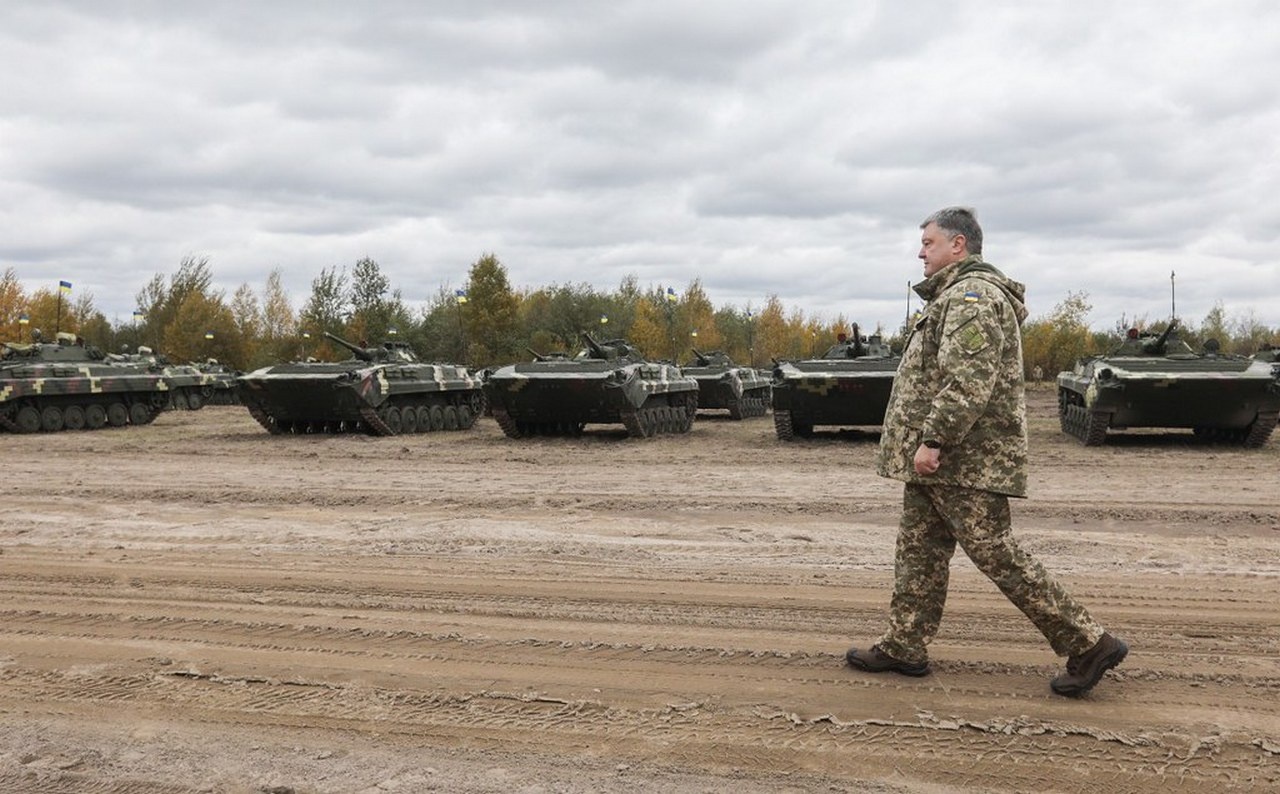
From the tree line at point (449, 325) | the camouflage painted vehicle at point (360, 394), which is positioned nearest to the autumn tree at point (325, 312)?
the tree line at point (449, 325)

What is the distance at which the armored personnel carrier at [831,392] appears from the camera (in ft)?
52.0

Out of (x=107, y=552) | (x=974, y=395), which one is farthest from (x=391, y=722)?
(x=107, y=552)

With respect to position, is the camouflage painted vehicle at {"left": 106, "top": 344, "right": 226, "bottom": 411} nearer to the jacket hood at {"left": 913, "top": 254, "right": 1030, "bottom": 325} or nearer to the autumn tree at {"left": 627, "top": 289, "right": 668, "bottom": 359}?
the autumn tree at {"left": 627, "top": 289, "right": 668, "bottom": 359}

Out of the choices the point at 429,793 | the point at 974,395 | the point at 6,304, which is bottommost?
the point at 429,793

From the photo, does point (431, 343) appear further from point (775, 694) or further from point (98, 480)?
point (775, 694)

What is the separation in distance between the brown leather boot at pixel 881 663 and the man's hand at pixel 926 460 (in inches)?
30.9

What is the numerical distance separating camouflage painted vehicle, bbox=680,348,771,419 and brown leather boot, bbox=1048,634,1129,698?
18788mm

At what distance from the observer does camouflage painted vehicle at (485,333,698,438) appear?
16.9 meters

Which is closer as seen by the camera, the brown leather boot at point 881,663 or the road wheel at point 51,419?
the brown leather boot at point 881,663

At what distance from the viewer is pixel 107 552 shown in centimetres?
687

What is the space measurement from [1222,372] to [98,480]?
14173 mm

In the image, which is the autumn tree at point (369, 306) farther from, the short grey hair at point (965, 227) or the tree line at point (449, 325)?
the short grey hair at point (965, 227)

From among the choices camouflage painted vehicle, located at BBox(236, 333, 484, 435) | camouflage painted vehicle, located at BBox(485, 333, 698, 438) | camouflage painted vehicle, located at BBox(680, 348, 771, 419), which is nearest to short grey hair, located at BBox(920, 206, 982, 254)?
camouflage painted vehicle, located at BBox(485, 333, 698, 438)

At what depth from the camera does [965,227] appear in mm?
3969
